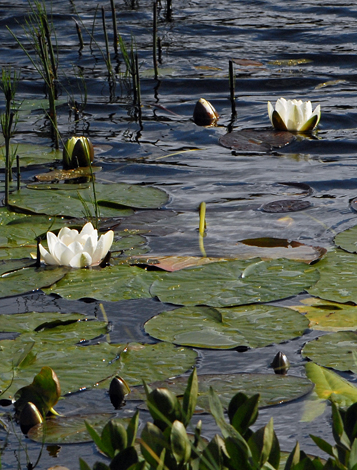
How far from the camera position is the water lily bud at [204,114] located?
4.95m

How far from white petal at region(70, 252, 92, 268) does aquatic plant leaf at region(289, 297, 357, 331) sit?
2.57 ft

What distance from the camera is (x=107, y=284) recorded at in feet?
7.96

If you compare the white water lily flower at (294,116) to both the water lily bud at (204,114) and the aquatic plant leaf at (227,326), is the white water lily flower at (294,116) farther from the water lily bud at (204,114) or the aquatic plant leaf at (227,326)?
the aquatic plant leaf at (227,326)

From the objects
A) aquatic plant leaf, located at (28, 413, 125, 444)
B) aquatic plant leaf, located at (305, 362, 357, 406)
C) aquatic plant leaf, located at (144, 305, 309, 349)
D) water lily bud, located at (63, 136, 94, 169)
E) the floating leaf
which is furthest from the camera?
the floating leaf

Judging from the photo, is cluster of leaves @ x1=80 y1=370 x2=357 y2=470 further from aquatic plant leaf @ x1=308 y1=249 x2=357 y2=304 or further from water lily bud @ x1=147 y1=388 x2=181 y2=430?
aquatic plant leaf @ x1=308 y1=249 x2=357 y2=304

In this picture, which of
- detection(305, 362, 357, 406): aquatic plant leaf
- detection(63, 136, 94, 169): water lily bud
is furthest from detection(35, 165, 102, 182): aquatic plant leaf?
detection(305, 362, 357, 406): aquatic plant leaf

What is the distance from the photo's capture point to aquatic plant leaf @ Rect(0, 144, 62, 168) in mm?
3936

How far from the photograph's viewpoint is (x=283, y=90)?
5895 mm

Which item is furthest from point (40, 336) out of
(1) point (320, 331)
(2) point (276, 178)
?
(2) point (276, 178)

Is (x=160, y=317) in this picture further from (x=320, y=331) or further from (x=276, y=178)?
(x=276, y=178)

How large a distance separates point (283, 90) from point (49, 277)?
393 cm

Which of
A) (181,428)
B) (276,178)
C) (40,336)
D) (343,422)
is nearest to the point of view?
(181,428)

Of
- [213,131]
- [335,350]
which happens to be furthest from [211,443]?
[213,131]

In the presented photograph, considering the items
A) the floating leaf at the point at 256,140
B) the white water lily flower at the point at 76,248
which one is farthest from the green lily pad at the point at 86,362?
the floating leaf at the point at 256,140
